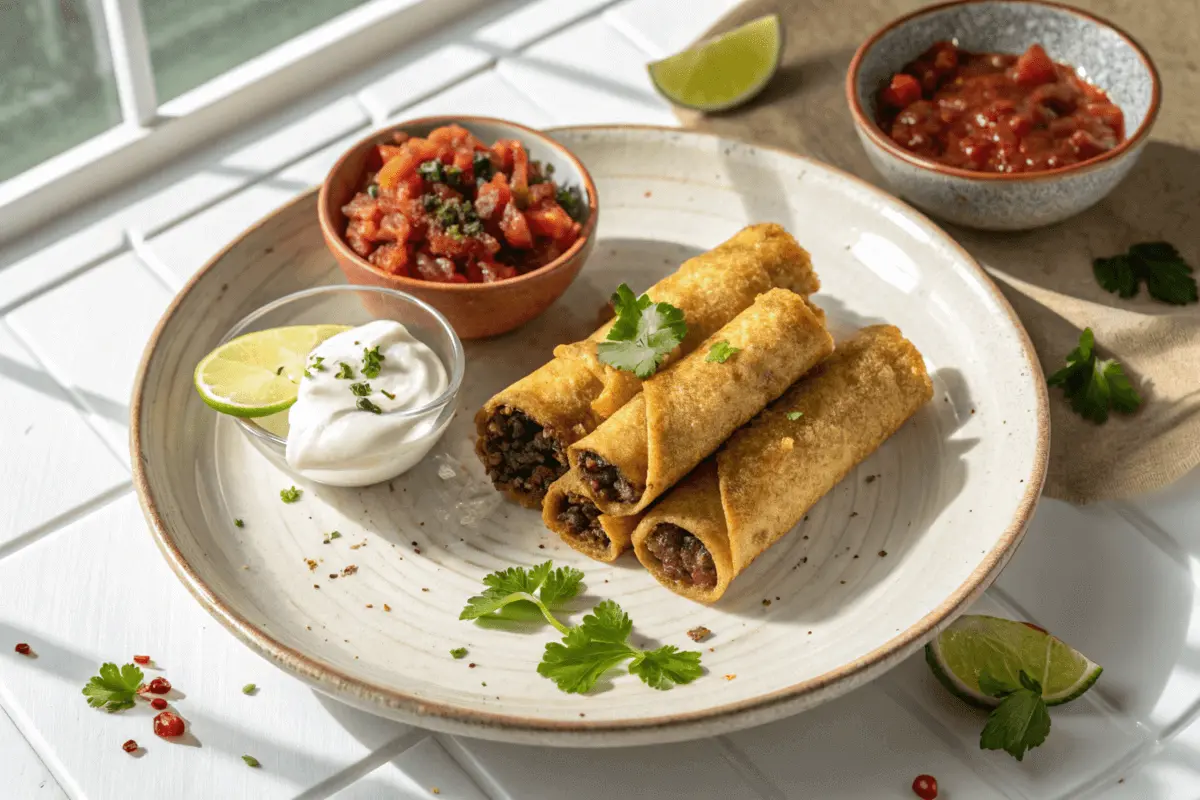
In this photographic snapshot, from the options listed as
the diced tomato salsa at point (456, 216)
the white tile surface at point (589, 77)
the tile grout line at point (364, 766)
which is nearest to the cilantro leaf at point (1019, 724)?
the tile grout line at point (364, 766)

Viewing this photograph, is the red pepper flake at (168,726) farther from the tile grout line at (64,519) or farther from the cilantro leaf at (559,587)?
the cilantro leaf at (559,587)

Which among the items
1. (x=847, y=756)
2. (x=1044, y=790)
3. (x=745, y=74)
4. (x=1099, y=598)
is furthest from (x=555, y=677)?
(x=745, y=74)

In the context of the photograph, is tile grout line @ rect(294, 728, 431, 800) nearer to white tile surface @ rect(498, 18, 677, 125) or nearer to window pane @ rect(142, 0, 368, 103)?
white tile surface @ rect(498, 18, 677, 125)

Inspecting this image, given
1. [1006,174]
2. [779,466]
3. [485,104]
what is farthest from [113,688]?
[1006,174]

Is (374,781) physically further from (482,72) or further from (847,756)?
(482,72)

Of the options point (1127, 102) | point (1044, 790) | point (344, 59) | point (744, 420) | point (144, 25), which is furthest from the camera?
point (344, 59)
